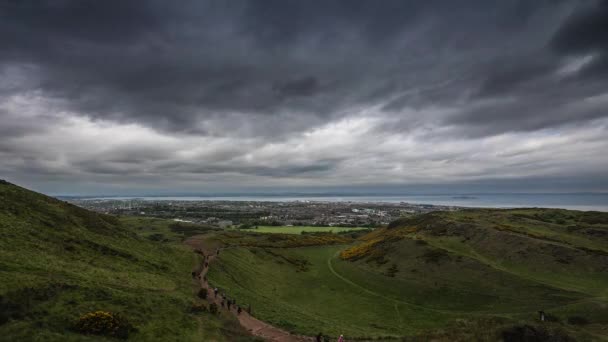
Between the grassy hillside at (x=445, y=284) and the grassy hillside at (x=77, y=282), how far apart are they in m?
10.4

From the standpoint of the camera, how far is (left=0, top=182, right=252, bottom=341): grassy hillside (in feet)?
70.1

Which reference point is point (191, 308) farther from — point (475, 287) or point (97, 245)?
point (475, 287)

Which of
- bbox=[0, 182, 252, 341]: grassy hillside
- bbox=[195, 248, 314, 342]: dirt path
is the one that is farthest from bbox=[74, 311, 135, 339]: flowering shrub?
bbox=[195, 248, 314, 342]: dirt path

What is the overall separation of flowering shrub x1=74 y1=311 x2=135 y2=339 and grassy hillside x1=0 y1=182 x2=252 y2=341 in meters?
0.58

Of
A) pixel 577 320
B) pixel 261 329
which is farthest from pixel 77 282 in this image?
pixel 577 320

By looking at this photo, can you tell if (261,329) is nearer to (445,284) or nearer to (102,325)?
(102,325)

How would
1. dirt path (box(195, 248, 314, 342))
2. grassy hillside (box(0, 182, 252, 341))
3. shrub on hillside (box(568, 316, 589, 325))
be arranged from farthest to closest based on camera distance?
shrub on hillside (box(568, 316, 589, 325)) < dirt path (box(195, 248, 314, 342)) < grassy hillside (box(0, 182, 252, 341))

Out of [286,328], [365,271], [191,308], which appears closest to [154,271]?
[191,308]

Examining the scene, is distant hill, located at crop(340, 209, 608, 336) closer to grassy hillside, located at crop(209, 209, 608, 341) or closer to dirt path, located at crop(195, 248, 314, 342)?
grassy hillside, located at crop(209, 209, 608, 341)

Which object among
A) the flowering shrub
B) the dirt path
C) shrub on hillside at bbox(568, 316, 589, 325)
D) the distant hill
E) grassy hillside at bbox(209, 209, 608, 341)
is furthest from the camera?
the distant hill

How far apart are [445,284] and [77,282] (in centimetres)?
5922

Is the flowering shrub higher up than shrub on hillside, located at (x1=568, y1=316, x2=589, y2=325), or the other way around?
the flowering shrub

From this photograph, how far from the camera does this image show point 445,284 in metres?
60.2

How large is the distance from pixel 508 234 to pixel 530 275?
741 inches
